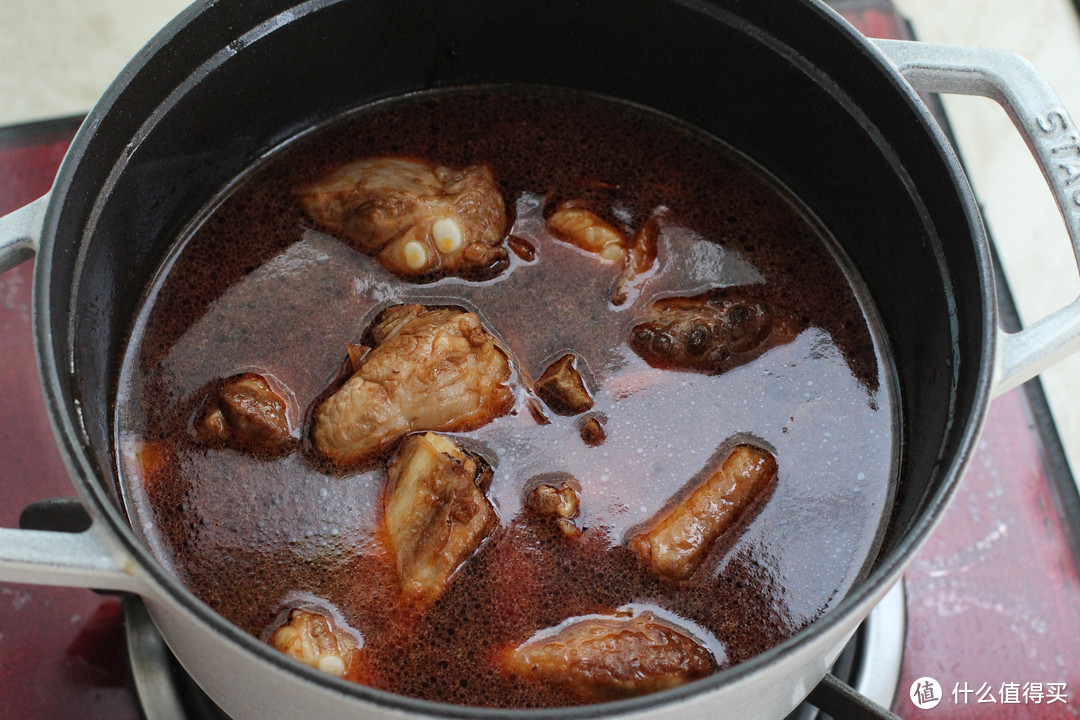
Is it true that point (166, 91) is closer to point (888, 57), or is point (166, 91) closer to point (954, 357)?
point (888, 57)

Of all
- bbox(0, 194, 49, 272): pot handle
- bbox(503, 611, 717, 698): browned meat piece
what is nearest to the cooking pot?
bbox(0, 194, 49, 272): pot handle

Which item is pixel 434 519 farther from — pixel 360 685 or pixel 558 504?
pixel 360 685

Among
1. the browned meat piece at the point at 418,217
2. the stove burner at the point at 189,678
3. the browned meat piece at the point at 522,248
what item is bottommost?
the stove burner at the point at 189,678

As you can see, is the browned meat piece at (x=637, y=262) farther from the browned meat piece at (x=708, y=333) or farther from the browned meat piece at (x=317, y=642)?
the browned meat piece at (x=317, y=642)

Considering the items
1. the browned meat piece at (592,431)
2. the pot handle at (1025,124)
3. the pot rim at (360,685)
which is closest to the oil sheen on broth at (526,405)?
the browned meat piece at (592,431)

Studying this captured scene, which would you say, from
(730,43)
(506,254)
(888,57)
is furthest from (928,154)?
(506,254)

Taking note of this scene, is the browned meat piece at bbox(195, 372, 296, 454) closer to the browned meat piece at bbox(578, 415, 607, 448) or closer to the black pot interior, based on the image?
the black pot interior

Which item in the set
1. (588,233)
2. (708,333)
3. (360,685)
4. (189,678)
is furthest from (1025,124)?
(189,678)
